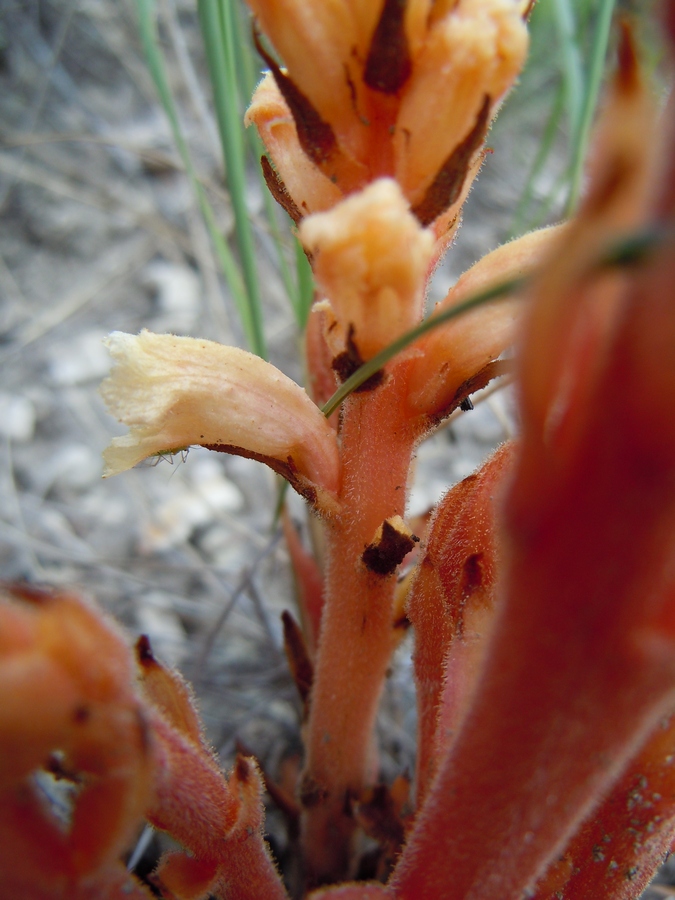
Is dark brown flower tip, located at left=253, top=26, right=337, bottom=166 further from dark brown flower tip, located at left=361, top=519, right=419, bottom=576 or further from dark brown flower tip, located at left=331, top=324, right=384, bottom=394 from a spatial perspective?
dark brown flower tip, located at left=361, top=519, right=419, bottom=576

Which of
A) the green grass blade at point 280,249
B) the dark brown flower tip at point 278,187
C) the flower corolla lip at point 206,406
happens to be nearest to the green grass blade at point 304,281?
the green grass blade at point 280,249

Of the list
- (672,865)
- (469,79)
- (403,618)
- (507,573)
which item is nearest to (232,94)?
(469,79)

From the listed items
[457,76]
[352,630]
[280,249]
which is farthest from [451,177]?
[280,249]

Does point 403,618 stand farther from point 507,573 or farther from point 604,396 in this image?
point 604,396

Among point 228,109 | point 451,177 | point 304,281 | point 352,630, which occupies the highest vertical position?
point 228,109

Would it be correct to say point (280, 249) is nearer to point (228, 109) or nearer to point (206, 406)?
point (228, 109)

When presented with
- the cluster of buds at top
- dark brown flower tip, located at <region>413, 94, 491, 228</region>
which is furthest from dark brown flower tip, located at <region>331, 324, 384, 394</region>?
dark brown flower tip, located at <region>413, 94, 491, 228</region>
